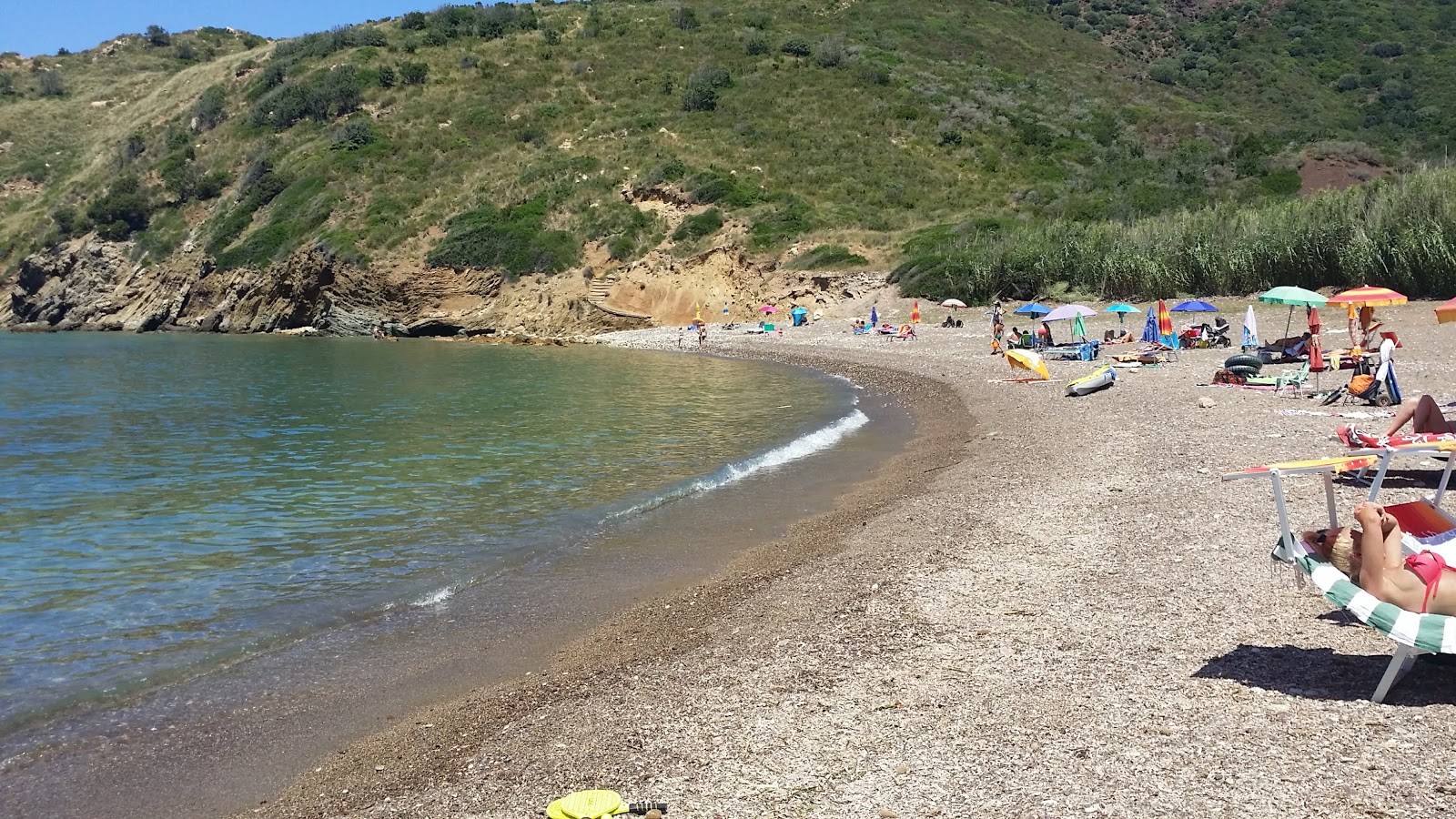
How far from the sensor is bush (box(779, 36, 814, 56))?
7425cm

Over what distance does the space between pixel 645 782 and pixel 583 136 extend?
6152 centimetres

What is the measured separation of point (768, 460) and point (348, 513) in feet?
19.9

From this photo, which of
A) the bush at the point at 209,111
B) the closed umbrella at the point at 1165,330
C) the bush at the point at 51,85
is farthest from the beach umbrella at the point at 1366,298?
the bush at the point at 51,85

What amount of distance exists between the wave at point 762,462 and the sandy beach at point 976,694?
2.27 m

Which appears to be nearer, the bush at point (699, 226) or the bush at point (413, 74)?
the bush at point (699, 226)

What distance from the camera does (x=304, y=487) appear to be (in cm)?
1444

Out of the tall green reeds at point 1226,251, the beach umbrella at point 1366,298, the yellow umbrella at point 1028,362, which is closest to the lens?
the beach umbrella at point 1366,298

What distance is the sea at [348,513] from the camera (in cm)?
816

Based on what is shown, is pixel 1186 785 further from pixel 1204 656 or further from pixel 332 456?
pixel 332 456

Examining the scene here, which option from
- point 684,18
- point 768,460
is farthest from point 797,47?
point 768,460

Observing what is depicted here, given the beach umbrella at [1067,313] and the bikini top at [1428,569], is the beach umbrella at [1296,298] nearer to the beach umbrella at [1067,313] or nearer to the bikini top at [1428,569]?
the beach umbrella at [1067,313]

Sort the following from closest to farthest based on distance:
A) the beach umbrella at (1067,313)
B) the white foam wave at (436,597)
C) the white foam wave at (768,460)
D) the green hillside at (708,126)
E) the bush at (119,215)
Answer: the white foam wave at (436,597)
the white foam wave at (768,460)
the beach umbrella at (1067,313)
the green hillside at (708,126)
the bush at (119,215)

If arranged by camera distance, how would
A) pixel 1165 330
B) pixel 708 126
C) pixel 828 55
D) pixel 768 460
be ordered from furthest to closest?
pixel 828 55 < pixel 708 126 < pixel 1165 330 < pixel 768 460

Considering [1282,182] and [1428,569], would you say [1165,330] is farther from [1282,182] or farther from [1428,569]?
[1282,182]
